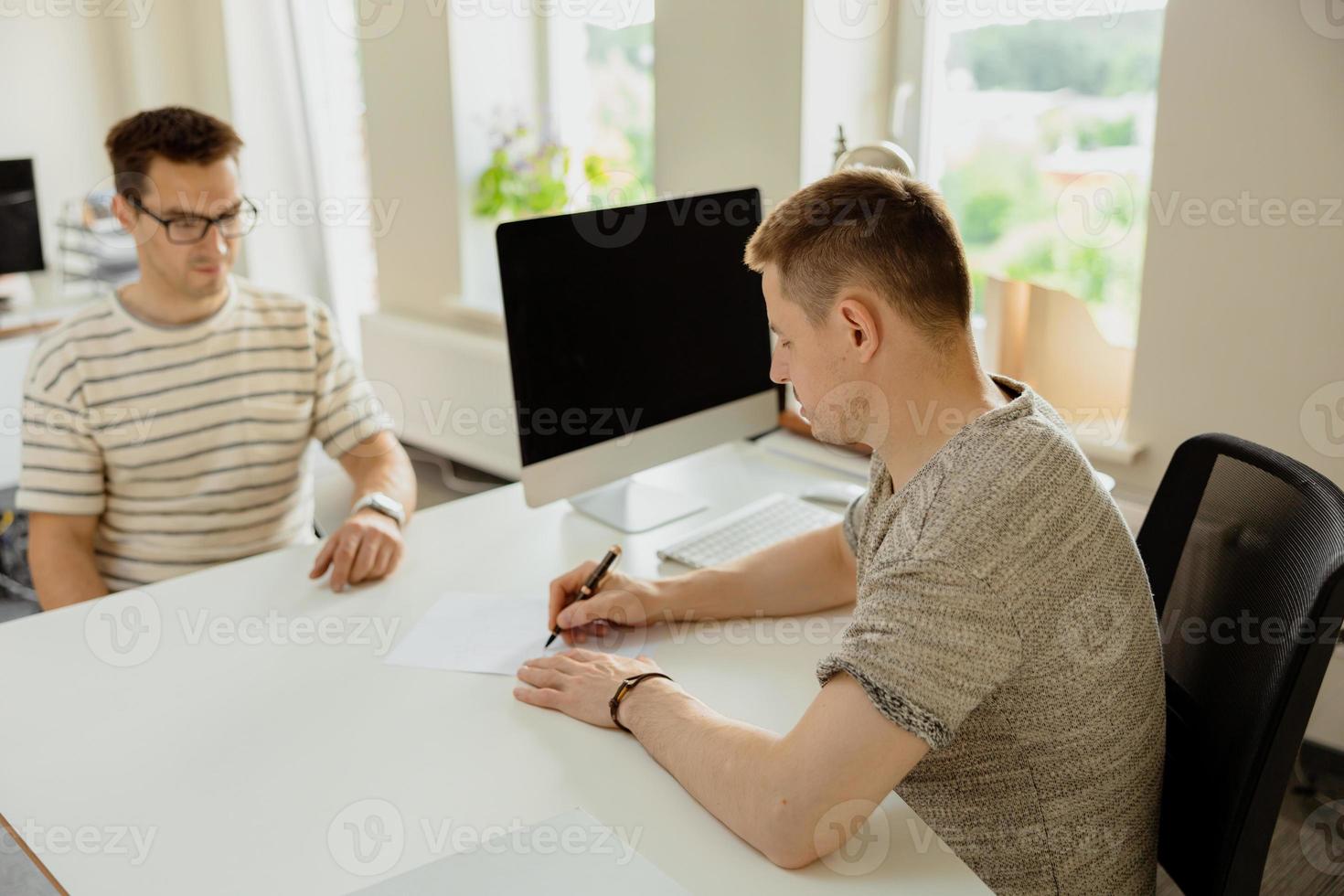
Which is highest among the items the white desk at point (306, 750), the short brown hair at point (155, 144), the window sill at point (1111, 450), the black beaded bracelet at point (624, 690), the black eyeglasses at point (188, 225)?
the short brown hair at point (155, 144)

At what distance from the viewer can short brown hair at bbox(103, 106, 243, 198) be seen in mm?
1827

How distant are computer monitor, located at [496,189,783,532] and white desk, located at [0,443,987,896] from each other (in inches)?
8.2

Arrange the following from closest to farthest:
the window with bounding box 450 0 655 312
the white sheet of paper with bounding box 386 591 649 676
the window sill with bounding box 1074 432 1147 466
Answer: the white sheet of paper with bounding box 386 591 649 676 < the window sill with bounding box 1074 432 1147 466 < the window with bounding box 450 0 655 312

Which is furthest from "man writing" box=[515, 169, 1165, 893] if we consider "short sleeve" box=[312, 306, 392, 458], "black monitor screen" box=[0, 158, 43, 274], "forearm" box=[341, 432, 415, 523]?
"black monitor screen" box=[0, 158, 43, 274]

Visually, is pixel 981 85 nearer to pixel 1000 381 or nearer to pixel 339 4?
pixel 1000 381

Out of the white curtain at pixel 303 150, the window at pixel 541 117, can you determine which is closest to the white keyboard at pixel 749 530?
the window at pixel 541 117

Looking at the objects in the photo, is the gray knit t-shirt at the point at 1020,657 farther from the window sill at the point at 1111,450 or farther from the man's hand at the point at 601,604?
the window sill at the point at 1111,450

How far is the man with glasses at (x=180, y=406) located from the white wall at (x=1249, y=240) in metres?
1.27

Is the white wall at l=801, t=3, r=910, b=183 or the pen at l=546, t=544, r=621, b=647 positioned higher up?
the white wall at l=801, t=3, r=910, b=183

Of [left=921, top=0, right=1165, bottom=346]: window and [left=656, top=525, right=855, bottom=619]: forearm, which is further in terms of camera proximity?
[left=921, top=0, right=1165, bottom=346]: window

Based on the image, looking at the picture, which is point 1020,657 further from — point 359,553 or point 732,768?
point 359,553

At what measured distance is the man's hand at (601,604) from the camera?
138 cm

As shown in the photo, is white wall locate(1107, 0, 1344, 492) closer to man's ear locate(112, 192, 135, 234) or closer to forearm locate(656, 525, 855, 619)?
forearm locate(656, 525, 855, 619)

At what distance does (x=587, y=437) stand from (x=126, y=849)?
837 millimetres
